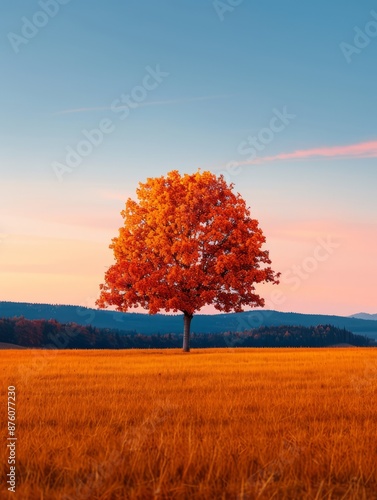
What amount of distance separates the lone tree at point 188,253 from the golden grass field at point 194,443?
93.0ft

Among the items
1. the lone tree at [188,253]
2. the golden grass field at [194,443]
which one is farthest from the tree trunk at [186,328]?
the golden grass field at [194,443]

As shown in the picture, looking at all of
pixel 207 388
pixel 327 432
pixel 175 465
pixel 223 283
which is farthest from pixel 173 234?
pixel 175 465

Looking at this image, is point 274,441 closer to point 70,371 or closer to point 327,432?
point 327,432

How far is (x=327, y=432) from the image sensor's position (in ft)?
34.3

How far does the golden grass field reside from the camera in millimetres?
6388

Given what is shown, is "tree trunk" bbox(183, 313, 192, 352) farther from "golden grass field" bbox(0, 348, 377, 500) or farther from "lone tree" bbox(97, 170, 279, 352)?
"golden grass field" bbox(0, 348, 377, 500)

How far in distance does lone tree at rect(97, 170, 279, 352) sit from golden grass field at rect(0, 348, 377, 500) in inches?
1116

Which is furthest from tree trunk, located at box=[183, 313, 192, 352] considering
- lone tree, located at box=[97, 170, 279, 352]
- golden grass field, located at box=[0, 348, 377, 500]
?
golden grass field, located at box=[0, 348, 377, 500]

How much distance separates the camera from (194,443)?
860 centimetres

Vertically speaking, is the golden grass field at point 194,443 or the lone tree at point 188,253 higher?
the lone tree at point 188,253

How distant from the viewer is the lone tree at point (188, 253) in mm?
47125

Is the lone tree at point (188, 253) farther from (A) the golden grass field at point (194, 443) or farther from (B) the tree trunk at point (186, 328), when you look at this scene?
(A) the golden grass field at point (194, 443)

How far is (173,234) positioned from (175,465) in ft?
138

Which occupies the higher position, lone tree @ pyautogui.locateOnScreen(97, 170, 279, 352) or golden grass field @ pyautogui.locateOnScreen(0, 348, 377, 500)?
lone tree @ pyautogui.locateOnScreen(97, 170, 279, 352)
